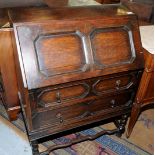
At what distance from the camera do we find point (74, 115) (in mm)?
1562

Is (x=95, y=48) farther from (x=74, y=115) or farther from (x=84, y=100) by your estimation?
(x=74, y=115)

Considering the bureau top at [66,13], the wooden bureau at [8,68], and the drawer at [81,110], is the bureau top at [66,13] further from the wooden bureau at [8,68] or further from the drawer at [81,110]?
the drawer at [81,110]

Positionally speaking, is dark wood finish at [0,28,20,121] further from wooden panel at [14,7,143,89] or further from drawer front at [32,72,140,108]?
drawer front at [32,72,140,108]

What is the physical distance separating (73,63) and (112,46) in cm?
30

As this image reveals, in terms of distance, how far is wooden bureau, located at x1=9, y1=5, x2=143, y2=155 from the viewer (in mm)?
1248

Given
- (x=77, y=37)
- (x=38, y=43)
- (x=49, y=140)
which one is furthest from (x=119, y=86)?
(x=49, y=140)

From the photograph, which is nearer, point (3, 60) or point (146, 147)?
point (3, 60)

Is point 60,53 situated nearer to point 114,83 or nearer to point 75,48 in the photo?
point 75,48

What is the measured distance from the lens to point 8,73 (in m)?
1.76

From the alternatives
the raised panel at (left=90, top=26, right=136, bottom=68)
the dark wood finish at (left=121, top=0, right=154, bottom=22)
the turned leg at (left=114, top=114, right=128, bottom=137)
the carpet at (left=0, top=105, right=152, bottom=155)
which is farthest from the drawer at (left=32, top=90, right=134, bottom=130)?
the dark wood finish at (left=121, top=0, right=154, bottom=22)

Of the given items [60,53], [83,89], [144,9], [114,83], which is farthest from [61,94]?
[144,9]

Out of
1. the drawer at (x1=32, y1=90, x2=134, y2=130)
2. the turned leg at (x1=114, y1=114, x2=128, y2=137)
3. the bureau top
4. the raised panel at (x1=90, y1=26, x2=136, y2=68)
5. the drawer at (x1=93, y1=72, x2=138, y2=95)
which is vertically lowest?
the turned leg at (x1=114, y1=114, x2=128, y2=137)

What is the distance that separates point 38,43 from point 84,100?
52 centimetres

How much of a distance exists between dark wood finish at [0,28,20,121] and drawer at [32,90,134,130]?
1.79 ft
